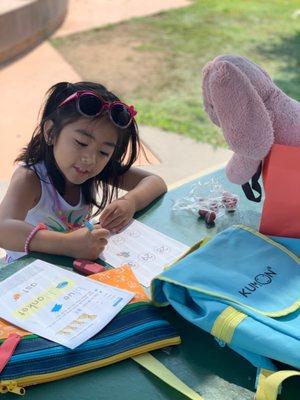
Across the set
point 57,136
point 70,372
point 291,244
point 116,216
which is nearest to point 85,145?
point 57,136

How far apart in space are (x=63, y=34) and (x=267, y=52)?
7.22ft

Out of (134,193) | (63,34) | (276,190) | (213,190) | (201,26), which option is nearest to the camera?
(276,190)

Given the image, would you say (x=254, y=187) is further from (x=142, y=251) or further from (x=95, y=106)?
(x=95, y=106)

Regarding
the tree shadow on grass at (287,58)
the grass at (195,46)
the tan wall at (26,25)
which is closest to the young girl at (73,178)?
the grass at (195,46)

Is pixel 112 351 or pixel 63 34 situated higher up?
pixel 112 351

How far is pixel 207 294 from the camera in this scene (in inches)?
44.1

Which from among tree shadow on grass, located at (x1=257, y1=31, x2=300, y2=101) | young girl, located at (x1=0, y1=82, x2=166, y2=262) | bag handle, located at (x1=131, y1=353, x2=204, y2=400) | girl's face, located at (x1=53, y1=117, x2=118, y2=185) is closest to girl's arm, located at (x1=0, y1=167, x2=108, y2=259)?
young girl, located at (x1=0, y1=82, x2=166, y2=262)

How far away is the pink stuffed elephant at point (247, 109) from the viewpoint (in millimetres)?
1337

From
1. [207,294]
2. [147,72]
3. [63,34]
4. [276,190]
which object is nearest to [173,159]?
[147,72]

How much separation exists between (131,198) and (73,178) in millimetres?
180

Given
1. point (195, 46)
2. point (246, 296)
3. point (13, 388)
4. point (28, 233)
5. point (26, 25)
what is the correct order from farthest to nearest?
point (195, 46) → point (26, 25) → point (28, 233) → point (246, 296) → point (13, 388)

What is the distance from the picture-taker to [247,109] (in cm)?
136

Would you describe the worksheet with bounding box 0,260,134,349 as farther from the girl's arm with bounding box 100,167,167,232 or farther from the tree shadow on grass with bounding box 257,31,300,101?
the tree shadow on grass with bounding box 257,31,300,101

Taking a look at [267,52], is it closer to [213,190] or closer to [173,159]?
[173,159]
